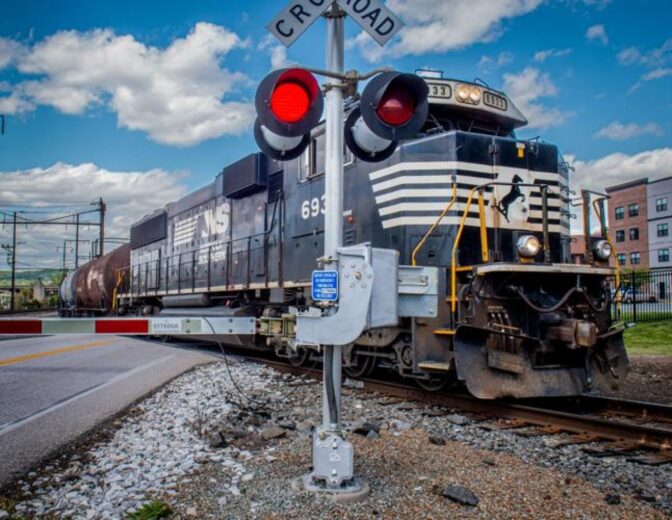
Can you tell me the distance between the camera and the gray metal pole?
3.36 m

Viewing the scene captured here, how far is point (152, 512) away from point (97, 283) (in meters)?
20.0

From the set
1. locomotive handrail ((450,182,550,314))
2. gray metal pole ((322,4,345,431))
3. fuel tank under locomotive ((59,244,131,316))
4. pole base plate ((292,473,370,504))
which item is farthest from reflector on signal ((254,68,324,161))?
fuel tank under locomotive ((59,244,131,316))

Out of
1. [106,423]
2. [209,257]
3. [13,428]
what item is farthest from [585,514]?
[209,257]

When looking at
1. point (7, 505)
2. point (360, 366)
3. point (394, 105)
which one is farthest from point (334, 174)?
point (360, 366)

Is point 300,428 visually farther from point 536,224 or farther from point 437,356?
point 536,224

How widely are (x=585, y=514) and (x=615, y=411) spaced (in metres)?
3.30

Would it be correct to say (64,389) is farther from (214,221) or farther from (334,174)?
(334,174)

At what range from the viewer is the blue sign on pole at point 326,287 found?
3.18 metres

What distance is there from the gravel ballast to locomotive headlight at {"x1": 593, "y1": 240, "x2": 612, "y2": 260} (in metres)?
2.44

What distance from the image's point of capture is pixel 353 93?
3.59m

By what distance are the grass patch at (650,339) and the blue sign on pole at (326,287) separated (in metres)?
11.1

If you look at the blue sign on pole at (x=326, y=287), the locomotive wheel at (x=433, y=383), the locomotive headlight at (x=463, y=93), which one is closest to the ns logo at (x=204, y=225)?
the locomotive headlight at (x=463, y=93)

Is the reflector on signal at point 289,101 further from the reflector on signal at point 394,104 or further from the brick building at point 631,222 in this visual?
the brick building at point 631,222

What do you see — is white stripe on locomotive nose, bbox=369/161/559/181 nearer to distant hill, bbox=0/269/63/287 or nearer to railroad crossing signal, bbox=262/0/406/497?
railroad crossing signal, bbox=262/0/406/497
